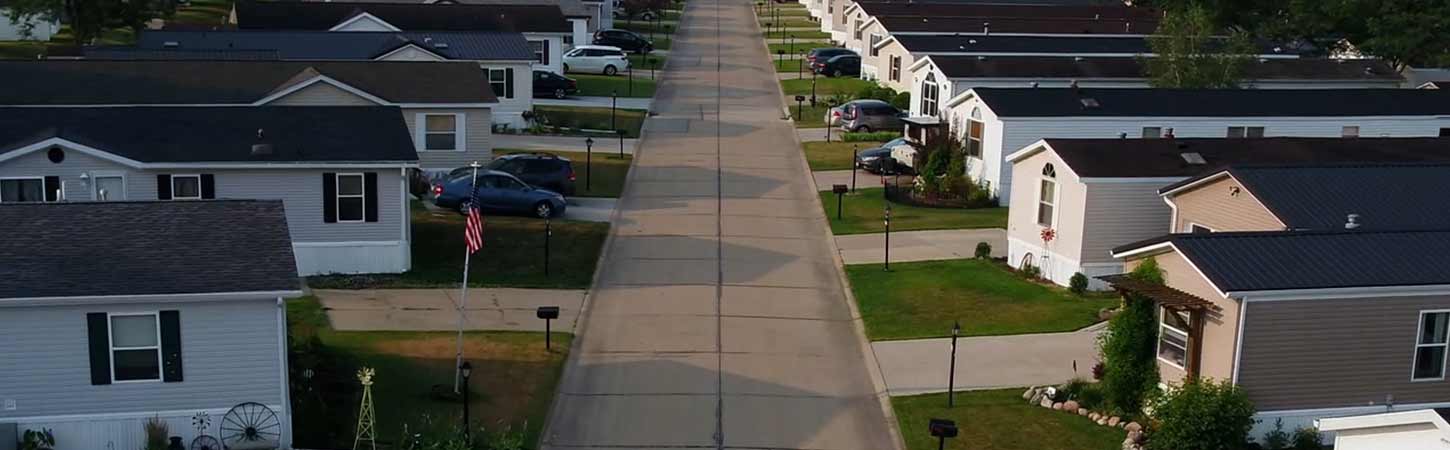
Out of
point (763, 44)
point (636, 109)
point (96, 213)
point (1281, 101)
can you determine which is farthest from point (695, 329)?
point (763, 44)

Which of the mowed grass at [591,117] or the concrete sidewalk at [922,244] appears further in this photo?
the mowed grass at [591,117]

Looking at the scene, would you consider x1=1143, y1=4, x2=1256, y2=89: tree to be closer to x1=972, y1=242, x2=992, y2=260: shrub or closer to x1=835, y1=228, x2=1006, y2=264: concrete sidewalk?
x1=835, y1=228, x2=1006, y2=264: concrete sidewalk

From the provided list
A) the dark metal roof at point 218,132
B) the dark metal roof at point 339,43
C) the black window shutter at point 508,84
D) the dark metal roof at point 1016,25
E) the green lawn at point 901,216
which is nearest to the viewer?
the dark metal roof at point 218,132

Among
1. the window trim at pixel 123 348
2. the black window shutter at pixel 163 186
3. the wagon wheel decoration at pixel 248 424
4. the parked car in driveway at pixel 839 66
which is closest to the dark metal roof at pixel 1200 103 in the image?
the black window shutter at pixel 163 186

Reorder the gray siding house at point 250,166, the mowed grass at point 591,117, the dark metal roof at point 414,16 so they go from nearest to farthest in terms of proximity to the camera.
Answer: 1. the gray siding house at point 250,166
2. the mowed grass at point 591,117
3. the dark metal roof at point 414,16

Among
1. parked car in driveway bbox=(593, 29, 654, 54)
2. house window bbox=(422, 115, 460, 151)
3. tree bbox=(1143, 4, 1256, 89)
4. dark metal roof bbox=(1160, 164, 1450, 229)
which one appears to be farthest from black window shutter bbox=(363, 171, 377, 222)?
parked car in driveway bbox=(593, 29, 654, 54)

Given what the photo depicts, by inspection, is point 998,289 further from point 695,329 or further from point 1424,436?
point 1424,436

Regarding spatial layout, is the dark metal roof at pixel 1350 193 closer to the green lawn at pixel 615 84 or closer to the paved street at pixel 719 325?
the paved street at pixel 719 325

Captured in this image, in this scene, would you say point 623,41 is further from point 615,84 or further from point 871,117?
point 871,117
